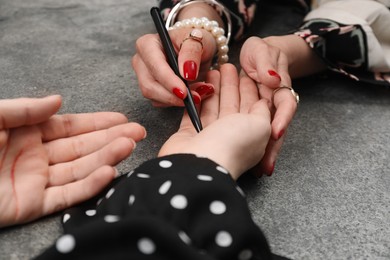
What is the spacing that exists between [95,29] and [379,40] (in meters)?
0.46

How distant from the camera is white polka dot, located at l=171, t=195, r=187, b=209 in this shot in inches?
11.0


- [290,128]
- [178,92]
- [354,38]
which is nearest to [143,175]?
[178,92]

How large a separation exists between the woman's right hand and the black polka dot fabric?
0.12m

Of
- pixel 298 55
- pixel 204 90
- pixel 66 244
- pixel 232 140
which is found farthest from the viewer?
pixel 298 55

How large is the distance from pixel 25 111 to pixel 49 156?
0.16ft

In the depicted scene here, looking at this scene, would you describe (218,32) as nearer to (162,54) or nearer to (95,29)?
(162,54)

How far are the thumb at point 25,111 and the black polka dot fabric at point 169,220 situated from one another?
84 millimetres

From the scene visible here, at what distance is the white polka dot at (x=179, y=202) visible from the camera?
281 mm

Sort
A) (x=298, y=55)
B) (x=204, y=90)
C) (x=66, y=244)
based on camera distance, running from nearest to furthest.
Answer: (x=66, y=244) → (x=204, y=90) → (x=298, y=55)

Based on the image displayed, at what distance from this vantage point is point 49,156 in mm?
374

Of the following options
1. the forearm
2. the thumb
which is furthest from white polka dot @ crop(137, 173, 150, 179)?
the forearm

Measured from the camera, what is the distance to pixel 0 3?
0.82m

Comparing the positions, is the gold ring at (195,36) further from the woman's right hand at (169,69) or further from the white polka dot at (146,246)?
the white polka dot at (146,246)

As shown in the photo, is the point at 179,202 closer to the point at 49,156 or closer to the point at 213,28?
the point at 49,156
